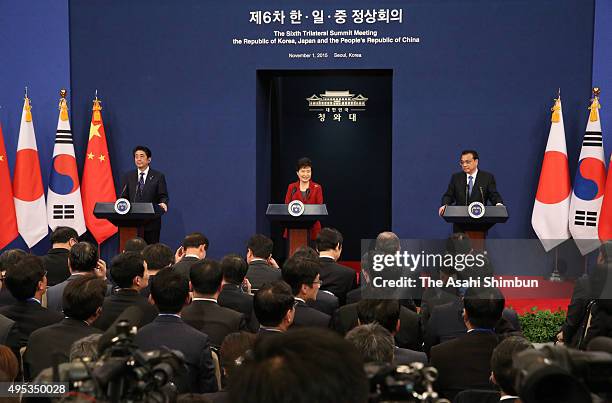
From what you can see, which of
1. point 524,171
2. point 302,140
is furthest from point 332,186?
point 524,171

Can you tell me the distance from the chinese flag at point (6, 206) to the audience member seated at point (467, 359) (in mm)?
6199

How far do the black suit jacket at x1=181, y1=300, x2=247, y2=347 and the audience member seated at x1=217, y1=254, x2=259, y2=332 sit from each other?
0.48 m

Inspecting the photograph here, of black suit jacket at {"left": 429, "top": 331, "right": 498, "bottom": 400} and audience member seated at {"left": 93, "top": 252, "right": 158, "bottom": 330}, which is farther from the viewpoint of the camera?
audience member seated at {"left": 93, "top": 252, "right": 158, "bottom": 330}

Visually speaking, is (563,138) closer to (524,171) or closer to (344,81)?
(524,171)

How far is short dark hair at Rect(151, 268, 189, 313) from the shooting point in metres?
3.27

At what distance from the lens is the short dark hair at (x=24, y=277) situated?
140 inches

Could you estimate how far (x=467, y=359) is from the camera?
3.12 m

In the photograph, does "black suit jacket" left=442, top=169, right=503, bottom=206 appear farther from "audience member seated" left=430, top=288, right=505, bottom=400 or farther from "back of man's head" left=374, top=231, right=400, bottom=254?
"audience member seated" left=430, top=288, right=505, bottom=400

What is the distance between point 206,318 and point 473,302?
1.28 m

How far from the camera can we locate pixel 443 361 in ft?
10.3

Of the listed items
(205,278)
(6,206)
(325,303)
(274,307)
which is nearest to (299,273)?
(325,303)

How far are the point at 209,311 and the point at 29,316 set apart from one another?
868mm

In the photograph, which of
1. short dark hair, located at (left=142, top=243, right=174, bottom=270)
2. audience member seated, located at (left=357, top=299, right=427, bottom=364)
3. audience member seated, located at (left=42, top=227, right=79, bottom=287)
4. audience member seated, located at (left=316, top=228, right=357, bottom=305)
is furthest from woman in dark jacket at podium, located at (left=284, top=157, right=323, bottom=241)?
audience member seated, located at (left=357, top=299, right=427, bottom=364)

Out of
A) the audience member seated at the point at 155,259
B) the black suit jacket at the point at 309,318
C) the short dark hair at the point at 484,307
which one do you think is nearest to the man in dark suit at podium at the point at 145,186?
the audience member seated at the point at 155,259
